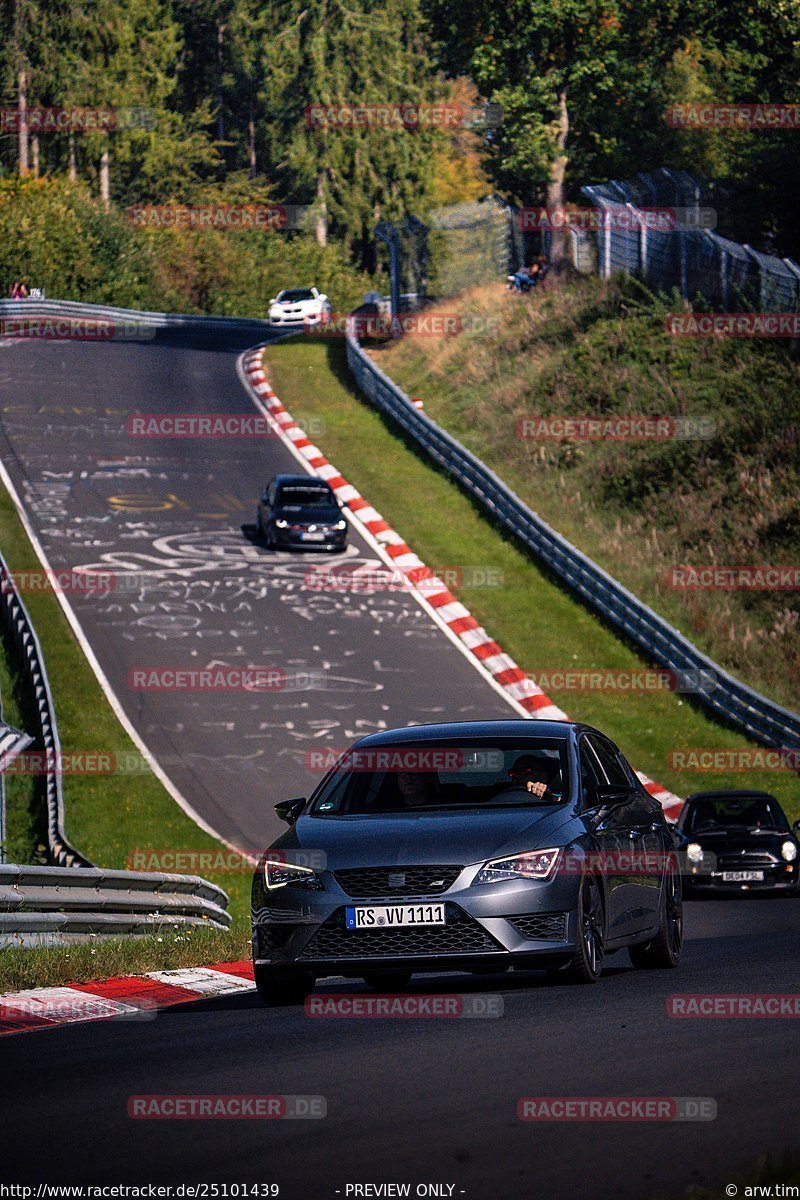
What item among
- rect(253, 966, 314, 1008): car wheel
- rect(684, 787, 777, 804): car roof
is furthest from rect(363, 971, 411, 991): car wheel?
rect(684, 787, 777, 804): car roof

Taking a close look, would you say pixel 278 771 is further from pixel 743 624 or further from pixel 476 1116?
pixel 476 1116

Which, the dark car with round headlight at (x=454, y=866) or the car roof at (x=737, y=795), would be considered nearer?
the dark car with round headlight at (x=454, y=866)

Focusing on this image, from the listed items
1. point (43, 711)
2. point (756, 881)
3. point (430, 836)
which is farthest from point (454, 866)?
point (43, 711)

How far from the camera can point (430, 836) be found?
9.95 metres

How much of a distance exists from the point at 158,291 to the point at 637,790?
7530cm

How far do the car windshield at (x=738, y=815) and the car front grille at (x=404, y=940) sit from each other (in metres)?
11.4

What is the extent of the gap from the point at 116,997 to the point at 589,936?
2748mm

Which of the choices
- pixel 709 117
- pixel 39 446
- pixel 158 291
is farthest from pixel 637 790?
pixel 158 291

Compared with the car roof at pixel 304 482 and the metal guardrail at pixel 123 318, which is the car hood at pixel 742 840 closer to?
the car roof at pixel 304 482

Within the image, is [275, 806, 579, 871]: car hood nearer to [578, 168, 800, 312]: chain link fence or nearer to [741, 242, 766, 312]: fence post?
[578, 168, 800, 312]: chain link fence

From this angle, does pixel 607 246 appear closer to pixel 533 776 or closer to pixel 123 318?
pixel 123 318

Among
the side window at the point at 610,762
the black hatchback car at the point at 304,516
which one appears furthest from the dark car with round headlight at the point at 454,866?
the black hatchback car at the point at 304,516

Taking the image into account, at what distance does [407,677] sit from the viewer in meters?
28.9

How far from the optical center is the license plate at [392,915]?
31.9ft
